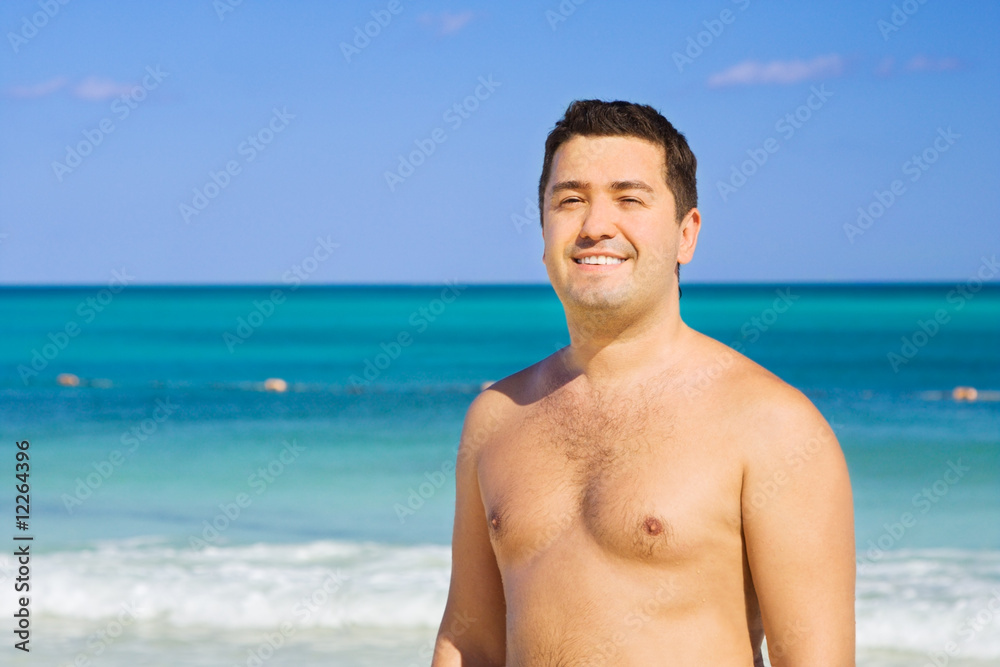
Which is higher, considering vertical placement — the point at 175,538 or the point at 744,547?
the point at 175,538

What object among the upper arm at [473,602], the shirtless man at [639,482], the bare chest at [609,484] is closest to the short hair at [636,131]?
the shirtless man at [639,482]

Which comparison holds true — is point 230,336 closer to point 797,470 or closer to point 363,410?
point 363,410

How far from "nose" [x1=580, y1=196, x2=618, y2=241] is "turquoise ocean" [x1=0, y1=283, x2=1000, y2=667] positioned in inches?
177

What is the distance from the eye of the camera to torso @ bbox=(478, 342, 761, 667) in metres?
2.19

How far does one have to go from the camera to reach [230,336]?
39.5 metres

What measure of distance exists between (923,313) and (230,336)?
120 ft

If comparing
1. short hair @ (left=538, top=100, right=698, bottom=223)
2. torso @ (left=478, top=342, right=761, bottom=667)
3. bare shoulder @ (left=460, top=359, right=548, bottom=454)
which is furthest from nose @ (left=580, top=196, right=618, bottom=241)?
bare shoulder @ (left=460, top=359, right=548, bottom=454)

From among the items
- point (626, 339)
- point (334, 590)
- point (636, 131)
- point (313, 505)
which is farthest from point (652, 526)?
point (313, 505)

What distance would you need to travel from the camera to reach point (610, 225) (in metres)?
2.27

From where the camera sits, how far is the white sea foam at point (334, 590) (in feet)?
22.1

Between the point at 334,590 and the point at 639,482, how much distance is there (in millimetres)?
5667

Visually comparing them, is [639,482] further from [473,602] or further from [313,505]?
[313,505]

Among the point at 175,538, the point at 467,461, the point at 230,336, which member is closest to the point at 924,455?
the point at 175,538

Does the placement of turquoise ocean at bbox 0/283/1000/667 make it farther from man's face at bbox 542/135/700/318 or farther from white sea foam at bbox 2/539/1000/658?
man's face at bbox 542/135/700/318
